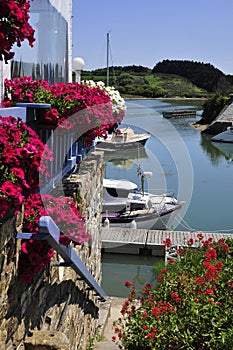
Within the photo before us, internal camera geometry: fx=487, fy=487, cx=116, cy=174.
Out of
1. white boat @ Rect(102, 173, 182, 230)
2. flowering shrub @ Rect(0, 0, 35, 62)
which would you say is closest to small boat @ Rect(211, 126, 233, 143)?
white boat @ Rect(102, 173, 182, 230)

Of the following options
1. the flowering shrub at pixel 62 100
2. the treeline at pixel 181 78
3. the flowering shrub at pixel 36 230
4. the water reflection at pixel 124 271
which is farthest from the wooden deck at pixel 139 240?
the treeline at pixel 181 78

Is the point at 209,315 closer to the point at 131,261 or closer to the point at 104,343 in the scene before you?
the point at 104,343

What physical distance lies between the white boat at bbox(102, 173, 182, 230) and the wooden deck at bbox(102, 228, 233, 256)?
22.9 inches

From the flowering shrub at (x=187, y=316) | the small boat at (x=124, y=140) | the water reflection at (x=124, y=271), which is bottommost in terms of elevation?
the water reflection at (x=124, y=271)

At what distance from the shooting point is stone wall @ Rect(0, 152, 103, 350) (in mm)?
2508

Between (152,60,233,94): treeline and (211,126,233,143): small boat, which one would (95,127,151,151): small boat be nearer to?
(211,126,233,143): small boat

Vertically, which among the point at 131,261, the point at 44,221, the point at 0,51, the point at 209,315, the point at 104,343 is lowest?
the point at 131,261

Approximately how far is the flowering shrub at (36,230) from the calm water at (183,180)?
8.50 feet

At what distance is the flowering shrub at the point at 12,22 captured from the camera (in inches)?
86.6

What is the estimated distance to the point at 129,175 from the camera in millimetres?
24078

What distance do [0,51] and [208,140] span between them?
41579mm

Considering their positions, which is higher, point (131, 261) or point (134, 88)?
point (134, 88)

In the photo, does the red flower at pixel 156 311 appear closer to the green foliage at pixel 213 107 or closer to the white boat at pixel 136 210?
the white boat at pixel 136 210

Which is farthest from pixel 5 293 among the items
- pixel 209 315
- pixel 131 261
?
pixel 131 261
